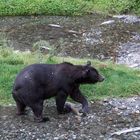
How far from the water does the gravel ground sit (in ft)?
15.9

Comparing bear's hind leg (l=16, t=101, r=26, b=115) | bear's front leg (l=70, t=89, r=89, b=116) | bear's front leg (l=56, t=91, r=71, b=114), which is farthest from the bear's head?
bear's hind leg (l=16, t=101, r=26, b=115)

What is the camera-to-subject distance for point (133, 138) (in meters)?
9.51

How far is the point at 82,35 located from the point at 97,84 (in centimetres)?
658

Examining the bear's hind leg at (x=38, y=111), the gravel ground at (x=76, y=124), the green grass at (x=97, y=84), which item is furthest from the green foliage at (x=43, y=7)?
the bear's hind leg at (x=38, y=111)

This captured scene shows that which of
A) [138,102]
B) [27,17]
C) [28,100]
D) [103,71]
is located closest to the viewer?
[28,100]

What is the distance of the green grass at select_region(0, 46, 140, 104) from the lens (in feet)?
38.8

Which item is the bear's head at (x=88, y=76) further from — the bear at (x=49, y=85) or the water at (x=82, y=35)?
the water at (x=82, y=35)

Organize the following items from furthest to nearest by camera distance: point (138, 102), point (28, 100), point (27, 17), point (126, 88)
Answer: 1. point (27, 17)
2. point (126, 88)
3. point (138, 102)
4. point (28, 100)

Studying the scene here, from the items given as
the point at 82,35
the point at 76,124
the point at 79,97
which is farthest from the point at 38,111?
the point at 82,35

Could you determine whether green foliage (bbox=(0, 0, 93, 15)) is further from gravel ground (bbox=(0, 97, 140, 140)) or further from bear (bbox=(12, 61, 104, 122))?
bear (bbox=(12, 61, 104, 122))

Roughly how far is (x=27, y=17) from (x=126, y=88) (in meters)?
9.89

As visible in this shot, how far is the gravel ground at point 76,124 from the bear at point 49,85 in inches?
8.1

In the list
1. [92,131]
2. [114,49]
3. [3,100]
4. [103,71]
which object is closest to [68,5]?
[114,49]

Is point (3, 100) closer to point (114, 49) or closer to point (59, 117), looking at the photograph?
point (59, 117)
